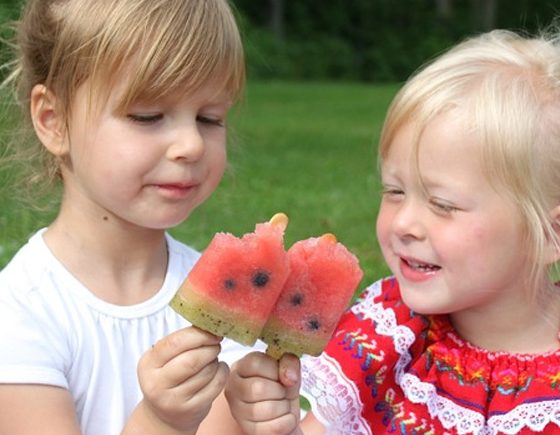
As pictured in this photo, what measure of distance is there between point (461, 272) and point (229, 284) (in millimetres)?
675

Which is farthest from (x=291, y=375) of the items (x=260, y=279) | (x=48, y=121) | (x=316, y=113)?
(x=316, y=113)

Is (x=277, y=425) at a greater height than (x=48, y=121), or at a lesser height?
lesser

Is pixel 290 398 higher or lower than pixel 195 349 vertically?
lower

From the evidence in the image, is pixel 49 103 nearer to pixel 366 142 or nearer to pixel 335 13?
pixel 366 142

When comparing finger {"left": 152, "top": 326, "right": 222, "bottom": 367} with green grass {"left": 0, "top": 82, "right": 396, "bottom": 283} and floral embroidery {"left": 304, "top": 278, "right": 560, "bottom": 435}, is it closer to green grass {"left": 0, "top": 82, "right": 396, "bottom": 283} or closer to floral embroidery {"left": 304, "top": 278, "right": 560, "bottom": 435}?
floral embroidery {"left": 304, "top": 278, "right": 560, "bottom": 435}

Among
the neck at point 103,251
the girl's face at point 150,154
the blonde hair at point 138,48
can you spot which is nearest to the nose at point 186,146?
the girl's face at point 150,154

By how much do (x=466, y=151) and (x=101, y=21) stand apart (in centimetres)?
101

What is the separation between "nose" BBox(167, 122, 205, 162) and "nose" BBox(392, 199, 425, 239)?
543 mm

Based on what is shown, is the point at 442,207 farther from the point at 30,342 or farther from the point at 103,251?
the point at 30,342

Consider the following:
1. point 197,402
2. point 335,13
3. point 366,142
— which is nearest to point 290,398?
point 197,402

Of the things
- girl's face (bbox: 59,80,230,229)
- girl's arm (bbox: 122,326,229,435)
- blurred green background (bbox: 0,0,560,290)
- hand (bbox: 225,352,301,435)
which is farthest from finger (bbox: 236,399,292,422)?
blurred green background (bbox: 0,0,560,290)

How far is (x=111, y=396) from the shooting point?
291 cm

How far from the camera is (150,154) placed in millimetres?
2730

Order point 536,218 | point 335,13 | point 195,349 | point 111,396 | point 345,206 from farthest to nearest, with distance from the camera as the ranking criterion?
point 335,13 → point 345,206 → point 111,396 → point 536,218 → point 195,349
